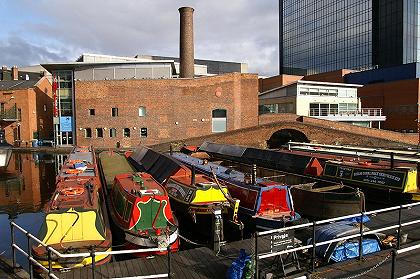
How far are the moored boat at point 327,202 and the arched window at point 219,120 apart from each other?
2740 centimetres

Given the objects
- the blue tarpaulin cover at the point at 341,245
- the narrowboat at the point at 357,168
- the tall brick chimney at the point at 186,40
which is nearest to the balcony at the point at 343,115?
the tall brick chimney at the point at 186,40

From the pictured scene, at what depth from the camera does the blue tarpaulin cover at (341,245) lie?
7816mm

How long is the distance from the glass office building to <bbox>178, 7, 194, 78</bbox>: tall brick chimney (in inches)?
1847

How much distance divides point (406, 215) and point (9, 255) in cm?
1299

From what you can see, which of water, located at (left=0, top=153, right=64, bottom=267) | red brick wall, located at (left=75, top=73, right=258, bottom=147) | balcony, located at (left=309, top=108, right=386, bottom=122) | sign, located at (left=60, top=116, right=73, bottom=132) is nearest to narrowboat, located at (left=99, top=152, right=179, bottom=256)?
water, located at (left=0, top=153, right=64, bottom=267)

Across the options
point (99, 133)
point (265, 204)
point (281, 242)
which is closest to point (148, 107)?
point (99, 133)

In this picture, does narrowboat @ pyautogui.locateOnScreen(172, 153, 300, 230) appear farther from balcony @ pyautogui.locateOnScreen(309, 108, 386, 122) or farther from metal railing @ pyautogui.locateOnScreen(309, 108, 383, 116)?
metal railing @ pyautogui.locateOnScreen(309, 108, 383, 116)

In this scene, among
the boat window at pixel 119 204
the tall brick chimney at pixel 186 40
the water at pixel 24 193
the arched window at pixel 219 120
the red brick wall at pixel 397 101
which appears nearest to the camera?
the boat window at pixel 119 204

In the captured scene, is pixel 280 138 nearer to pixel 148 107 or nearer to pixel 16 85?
pixel 148 107

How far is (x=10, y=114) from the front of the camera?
138 ft

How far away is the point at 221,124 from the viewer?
42.1 meters

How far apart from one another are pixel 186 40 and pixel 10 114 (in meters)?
22.4

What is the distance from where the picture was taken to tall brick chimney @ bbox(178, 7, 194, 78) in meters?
43.2

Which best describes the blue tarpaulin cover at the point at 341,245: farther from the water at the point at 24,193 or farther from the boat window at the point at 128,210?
the water at the point at 24,193
